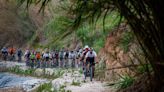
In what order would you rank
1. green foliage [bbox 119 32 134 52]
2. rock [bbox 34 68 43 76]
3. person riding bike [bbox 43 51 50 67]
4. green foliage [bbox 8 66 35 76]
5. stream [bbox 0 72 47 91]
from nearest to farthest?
1. green foliage [bbox 119 32 134 52]
2. stream [bbox 0 72 47 91]
3. rock [bbox 34 68 43 76]
4. green foliage [bbox 8 66 35 76]
5. person riding bike [bbox 43 51 50 67]

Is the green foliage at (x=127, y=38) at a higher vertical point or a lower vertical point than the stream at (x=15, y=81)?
higher

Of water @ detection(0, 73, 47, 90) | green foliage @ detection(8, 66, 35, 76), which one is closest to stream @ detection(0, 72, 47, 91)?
water @ detection(0, 73, 47, 90)

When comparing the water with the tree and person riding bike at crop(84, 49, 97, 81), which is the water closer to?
person riding bike at crop(84, 49, 97, 81)

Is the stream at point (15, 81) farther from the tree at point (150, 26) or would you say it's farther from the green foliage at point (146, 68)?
the tree at point (150, 26)

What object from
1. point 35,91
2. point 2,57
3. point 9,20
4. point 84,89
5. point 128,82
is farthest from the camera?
point 9,20

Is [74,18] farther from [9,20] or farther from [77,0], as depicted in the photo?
[9,20]

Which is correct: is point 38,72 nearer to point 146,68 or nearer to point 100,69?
point 100,69

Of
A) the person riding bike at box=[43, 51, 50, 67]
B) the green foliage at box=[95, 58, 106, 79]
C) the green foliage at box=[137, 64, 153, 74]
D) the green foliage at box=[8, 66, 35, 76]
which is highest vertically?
the person riding bike at box=[43, 51, 50, 67]

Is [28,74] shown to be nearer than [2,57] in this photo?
Yes

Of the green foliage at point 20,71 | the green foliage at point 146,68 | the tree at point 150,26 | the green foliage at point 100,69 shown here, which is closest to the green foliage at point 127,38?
the green foliage at point 146,68

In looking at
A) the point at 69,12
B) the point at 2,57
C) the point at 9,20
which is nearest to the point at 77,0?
the point at 69,12

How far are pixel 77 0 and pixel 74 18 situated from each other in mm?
558

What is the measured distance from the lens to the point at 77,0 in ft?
26.7

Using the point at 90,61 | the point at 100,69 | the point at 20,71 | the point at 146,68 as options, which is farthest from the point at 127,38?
the point at 20,71
